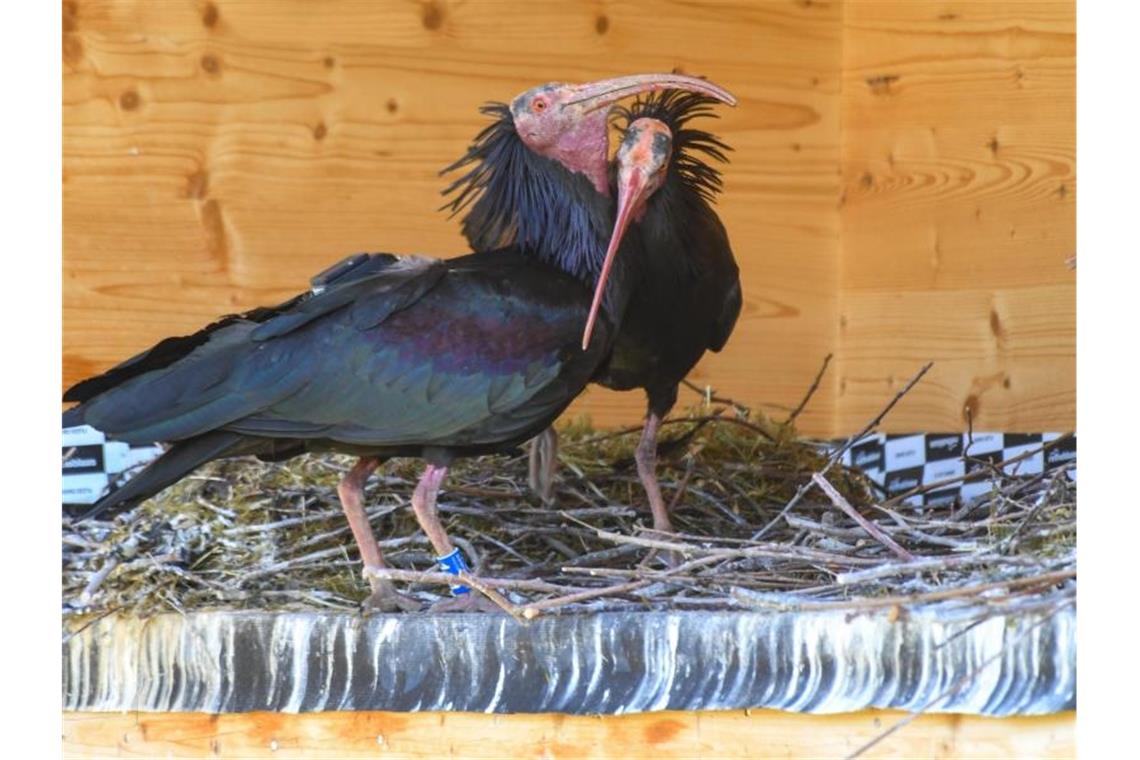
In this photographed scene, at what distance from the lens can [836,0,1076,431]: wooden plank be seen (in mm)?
4961

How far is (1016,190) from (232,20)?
2.21m

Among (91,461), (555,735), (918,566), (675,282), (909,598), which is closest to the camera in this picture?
(909,598)

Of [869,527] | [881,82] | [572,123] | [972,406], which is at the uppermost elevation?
[881,82]

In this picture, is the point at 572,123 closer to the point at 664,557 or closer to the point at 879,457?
the point at 664,557

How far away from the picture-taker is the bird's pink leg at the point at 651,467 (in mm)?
4352

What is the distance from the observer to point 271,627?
3553 mm

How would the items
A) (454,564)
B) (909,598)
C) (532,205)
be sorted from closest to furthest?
(909,598)
(454,564)
(532,205)

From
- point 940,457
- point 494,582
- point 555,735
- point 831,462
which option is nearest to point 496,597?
point 494,582

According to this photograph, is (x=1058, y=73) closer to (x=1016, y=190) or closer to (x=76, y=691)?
(x=1016, y=190)

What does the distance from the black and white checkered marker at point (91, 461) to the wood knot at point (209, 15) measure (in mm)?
1179

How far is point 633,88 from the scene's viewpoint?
157 inches

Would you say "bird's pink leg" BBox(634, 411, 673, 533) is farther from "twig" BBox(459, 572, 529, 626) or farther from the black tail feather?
the black tail feather

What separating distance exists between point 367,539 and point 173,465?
17.7 inches

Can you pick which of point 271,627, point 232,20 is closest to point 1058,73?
point 232,20
